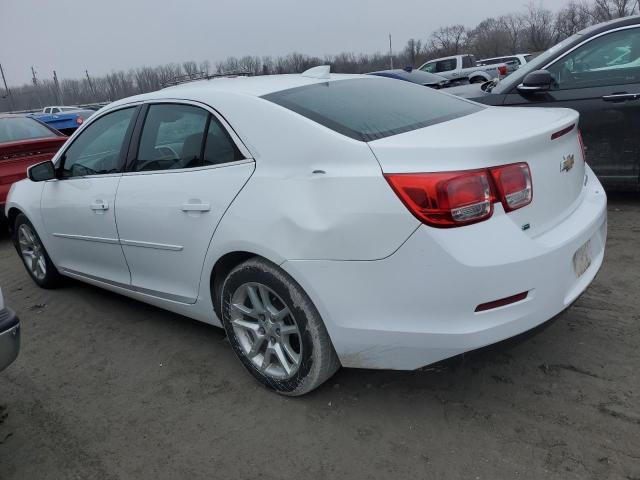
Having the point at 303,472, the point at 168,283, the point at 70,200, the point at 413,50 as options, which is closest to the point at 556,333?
the point at 303,472

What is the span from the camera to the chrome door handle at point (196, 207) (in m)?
2.71

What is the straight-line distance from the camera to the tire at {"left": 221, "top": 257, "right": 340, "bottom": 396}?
243cm

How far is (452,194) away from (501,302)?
0.46 m

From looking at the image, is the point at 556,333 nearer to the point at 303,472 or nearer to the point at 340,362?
the point at 340,362

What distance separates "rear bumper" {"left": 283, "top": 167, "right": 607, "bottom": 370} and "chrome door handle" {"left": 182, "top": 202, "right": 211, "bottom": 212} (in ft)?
1.95

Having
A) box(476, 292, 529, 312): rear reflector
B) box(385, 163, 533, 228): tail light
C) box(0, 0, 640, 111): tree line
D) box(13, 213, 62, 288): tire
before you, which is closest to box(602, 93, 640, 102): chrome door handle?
box(385, 163, 533, 228): tail light

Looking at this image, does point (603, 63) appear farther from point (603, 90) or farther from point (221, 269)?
point (221, 269)

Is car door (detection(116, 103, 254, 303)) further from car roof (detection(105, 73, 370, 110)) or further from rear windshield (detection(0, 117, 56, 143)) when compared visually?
rear windshield (detection(0, 117, 56, 143))

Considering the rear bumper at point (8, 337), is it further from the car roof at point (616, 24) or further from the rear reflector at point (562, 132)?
the car roof at point (616, 24)

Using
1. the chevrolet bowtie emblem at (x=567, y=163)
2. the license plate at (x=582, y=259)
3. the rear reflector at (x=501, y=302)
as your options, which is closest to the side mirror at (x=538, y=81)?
the chevrolet bowtie emblem at (x=567, y=163)

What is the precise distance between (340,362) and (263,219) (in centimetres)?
74

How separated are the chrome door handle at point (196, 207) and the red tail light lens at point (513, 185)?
1366mm

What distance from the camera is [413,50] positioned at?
58.5 meters

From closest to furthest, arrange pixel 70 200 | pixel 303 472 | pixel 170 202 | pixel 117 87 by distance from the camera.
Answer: pixel 303 472, pixel 170 202, pixel 70 200, pixel 117 87
